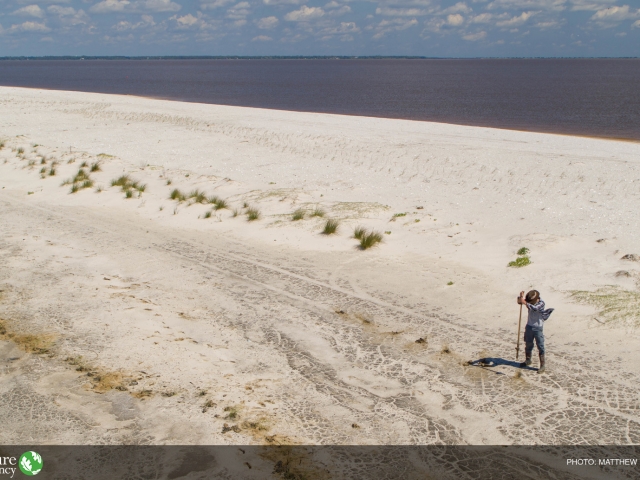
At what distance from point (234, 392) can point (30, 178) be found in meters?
13.0

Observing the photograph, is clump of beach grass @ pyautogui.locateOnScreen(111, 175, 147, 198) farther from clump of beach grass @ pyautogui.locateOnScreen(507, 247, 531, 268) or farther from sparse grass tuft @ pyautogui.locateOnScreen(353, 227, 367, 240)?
clump of beach grass @ pyautogui.locateOnScreen(507, 247, 531, 268)

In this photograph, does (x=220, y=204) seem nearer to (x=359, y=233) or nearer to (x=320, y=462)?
(x=359, y=233)

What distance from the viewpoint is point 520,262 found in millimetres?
9789

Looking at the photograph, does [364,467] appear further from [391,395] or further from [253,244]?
[253,244]

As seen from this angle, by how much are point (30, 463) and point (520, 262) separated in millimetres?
7407

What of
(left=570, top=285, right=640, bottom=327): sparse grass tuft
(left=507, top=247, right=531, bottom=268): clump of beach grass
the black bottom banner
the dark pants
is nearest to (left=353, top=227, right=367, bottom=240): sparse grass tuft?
(left=507, top=247, right=531, bottom=268): clump of beach grass

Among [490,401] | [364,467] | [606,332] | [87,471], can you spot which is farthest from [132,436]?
[606,332]

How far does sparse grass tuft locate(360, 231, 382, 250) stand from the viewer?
11008 millimetres

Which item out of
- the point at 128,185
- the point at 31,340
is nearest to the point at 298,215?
the point at 128,185

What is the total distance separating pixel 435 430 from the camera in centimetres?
574

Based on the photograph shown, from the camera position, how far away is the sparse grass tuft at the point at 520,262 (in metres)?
9.73

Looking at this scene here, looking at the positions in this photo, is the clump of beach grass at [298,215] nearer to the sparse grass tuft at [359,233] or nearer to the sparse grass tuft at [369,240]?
the sparse grass tuft at [359,233]

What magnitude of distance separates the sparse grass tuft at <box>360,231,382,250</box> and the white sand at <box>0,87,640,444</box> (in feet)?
0.43

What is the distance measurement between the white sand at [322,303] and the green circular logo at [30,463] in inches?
10.2
